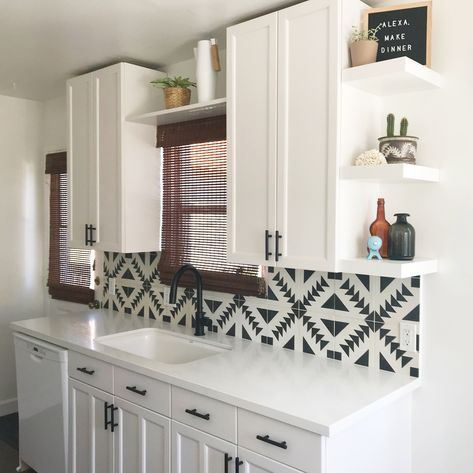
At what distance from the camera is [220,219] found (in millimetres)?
2926

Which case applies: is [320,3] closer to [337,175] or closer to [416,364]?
[337,175]

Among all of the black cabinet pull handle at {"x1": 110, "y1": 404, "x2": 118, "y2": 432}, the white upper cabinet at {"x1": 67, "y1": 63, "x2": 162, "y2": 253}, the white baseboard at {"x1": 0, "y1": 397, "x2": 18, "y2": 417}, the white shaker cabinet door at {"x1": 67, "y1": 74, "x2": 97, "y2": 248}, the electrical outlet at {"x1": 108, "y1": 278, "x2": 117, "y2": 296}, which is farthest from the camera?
the white baseboard at {"x1": 0, "y1": 397, "x2": 18, "y2": 417}

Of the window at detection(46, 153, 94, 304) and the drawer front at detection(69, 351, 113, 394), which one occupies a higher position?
the window at detection(46, 153, 94, 304)

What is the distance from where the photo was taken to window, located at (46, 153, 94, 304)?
3.92 m

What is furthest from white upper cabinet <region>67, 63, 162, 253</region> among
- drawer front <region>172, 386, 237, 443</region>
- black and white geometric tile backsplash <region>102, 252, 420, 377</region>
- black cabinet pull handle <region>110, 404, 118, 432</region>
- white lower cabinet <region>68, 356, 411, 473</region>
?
drawer front <region>172, 386, 237, 443</region>

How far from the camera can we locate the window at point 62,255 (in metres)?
3.92

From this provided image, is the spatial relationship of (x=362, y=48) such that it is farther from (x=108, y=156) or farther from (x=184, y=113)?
(x=108, y=156)

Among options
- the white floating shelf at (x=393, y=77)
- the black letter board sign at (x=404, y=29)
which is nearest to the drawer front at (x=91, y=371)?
the white floating shelf at (x=393, y=77)

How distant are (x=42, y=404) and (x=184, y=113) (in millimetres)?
1812

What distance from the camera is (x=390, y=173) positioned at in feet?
6.31

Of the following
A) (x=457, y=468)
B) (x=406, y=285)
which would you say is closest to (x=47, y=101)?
(x=406, y=285)

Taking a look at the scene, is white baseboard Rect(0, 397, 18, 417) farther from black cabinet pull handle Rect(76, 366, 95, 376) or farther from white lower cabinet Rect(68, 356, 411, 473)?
black cabinet pull handle Rect(76, 366, 95, 376)

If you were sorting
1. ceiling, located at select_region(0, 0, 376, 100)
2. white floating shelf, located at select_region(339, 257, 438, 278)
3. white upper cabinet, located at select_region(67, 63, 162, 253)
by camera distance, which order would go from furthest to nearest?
white upper cabinet, located at select_region(67, 63, 162, 253), ceiling, located at select_region(0, 0, 376, 100), white floating shelf, located at select_region(339, 257, 438, 278)

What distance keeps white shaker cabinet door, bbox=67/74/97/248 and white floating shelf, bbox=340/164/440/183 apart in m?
1.80
